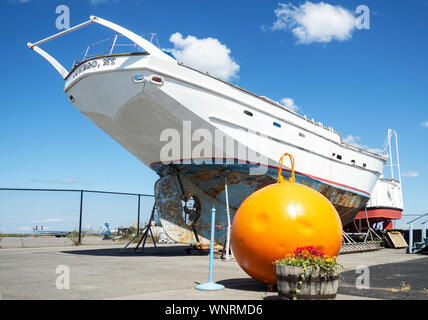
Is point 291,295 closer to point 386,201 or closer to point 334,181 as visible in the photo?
point 334,181

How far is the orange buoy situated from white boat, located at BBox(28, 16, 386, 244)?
6.36 meters

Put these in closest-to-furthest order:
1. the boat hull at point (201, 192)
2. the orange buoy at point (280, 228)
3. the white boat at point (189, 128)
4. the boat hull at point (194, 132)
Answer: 1. the orange buoy at point (280, 228)
2. the white boat at point (189, 128)
3. the boat hull at point (194, 132)
4. the boat hull at point (201, 192)

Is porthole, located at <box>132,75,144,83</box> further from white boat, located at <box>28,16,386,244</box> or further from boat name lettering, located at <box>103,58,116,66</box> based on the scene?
boat name lettering, located at <box>103,58,116,66</box>

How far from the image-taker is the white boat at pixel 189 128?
11.2 m

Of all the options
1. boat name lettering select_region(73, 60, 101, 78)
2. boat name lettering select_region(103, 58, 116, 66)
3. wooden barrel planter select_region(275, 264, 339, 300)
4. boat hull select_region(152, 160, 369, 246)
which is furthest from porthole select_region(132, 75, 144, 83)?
wooden barrel planter select_region(275, 264, 339, 300)

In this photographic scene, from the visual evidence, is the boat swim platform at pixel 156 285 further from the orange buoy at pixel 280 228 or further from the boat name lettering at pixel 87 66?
the boat name lettering at pixel 87 66

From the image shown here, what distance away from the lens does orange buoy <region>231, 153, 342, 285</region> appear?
5375 mm

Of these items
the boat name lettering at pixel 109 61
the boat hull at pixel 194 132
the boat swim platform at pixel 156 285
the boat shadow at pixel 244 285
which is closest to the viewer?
the boat swim platform at pixel 156 285

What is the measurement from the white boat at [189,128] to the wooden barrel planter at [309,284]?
768 cm

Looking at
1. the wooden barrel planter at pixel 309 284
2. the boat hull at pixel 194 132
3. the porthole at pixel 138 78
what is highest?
the porthole at pixel 138 78

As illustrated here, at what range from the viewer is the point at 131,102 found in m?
11.3

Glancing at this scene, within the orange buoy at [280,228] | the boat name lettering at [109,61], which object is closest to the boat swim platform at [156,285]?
the orange buoy at [280,228]

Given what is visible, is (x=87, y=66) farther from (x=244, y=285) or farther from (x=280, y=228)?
(x=280, y=228)
